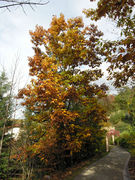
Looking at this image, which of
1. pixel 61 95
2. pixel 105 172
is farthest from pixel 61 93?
pixel 105 172

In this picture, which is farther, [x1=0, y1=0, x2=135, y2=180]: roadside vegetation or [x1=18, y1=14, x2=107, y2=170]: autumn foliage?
[x1=18, y1=14, x2=107, y2=170]: autumn foliage

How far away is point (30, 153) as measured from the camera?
5.82 metres

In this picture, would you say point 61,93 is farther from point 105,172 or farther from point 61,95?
point 105,172

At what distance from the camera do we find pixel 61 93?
594 cm

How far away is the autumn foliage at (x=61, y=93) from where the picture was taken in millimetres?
5871

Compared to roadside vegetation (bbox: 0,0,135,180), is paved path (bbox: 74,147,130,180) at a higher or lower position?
lower

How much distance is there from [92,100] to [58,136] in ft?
8.93

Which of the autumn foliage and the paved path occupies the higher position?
the autumn foliage

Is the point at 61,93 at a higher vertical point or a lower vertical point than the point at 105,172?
higher

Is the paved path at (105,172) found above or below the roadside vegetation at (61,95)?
below

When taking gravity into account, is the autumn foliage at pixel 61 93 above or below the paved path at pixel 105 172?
above

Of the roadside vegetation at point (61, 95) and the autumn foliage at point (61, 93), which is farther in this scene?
the autumn foliage at point (61, 93)

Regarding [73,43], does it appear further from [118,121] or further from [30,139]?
[118,121]

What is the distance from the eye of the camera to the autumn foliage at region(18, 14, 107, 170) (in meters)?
5.87
